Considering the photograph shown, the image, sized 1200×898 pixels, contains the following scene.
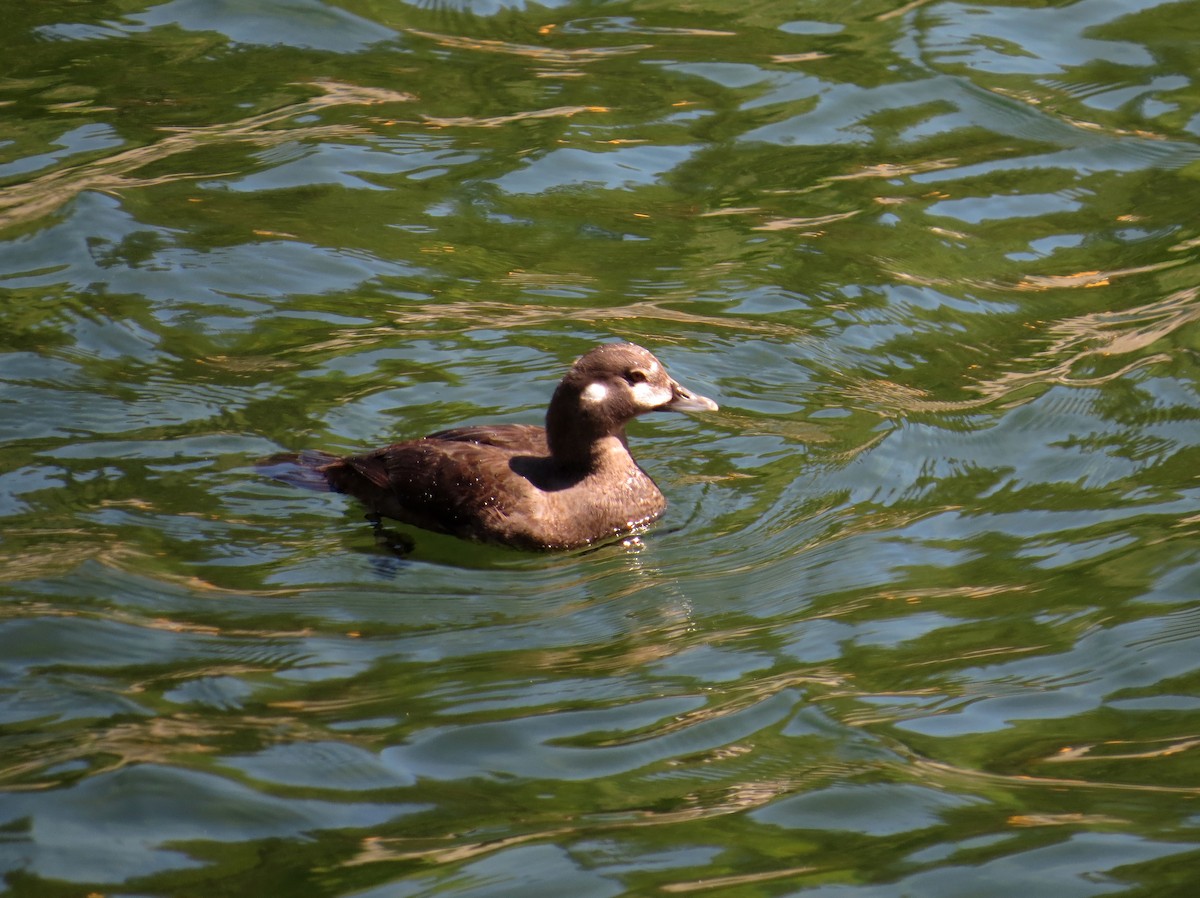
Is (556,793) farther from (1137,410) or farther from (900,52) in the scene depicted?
(900,52)

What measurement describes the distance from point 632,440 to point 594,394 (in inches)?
47.2

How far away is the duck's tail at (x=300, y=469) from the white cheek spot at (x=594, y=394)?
1241 mm

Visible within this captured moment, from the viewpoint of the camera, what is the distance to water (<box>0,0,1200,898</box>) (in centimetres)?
509

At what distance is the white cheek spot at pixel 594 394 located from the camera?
7516 millimetres

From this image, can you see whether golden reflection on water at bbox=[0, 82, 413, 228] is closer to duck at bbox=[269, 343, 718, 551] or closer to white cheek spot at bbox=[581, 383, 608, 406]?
duck at bbox=[269, 343, 718, 551]

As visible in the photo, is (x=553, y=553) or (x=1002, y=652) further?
(x=553, y=553)

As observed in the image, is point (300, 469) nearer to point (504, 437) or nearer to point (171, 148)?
point (504, 437)

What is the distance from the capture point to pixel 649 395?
24.9ft

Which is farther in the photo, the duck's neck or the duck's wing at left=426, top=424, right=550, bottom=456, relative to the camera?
the duck's wing at left=426, top=424, right=550, bottom=456

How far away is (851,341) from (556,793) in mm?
4414

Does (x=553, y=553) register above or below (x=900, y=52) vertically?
below

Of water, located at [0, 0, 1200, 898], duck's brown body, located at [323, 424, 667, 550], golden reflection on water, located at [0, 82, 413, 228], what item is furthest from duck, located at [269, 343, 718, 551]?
golden reflection on water, located at [0, 82, 413, 228]

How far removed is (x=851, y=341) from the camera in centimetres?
901

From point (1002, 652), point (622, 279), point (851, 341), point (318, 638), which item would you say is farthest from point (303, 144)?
point (1002, 652)
